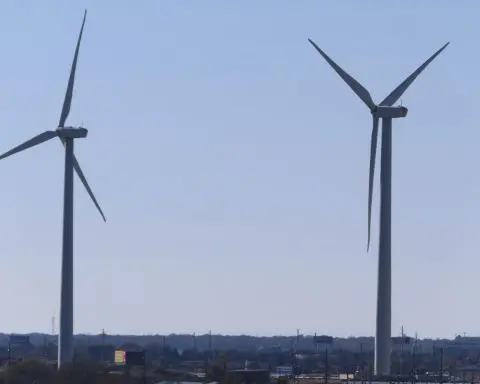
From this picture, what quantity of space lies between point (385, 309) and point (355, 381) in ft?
144

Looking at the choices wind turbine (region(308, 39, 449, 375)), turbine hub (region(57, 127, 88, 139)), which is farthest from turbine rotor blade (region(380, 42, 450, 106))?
turbine hub (region(57, 127, 88, 139))

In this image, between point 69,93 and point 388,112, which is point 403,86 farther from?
point 69,93

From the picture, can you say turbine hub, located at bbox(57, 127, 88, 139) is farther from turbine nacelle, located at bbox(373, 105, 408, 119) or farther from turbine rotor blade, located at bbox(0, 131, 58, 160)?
turbine nacelle, located at bbox(373, 105, 408, 119)

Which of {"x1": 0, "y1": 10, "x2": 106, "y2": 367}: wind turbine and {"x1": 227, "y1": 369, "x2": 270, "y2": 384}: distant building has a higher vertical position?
{"x1": 0, "y1": 10, "x2": 106, "y2": 367}: wind turbine

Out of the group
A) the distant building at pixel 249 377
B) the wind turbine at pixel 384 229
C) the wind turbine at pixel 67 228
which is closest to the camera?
the wind turbine at pixel 384 229

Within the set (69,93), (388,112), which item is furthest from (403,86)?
(69,93)

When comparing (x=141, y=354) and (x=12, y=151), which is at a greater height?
(x=12, y=151)

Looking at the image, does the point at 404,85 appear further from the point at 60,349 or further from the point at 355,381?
the point at 355,381

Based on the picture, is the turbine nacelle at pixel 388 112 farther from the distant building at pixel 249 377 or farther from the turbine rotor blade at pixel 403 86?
the distant building at pixel 249 377

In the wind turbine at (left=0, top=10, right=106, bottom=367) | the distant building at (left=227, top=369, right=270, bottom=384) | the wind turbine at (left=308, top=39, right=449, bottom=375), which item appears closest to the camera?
the wind turbine at (left=308, top=39, right=449, bottom=375)

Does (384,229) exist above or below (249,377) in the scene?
above

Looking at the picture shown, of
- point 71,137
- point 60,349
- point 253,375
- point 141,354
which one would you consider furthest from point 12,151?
point 141,354

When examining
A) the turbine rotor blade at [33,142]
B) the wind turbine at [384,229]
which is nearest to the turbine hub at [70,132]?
the turbine rotor blade at [33,142]

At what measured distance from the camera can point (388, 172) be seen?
9462 centimetres
